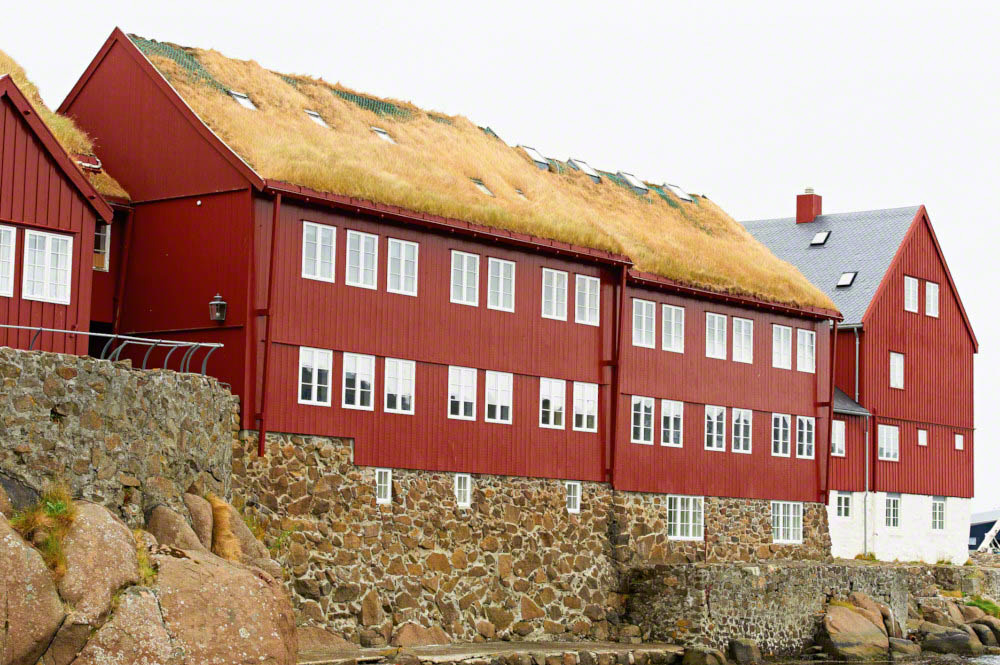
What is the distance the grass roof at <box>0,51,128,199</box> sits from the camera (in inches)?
1257

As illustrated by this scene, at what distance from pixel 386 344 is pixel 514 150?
484 inches

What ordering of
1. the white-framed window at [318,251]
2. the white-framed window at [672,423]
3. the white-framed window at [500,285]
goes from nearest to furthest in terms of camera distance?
the white-framed window at [318,251] < the white-framed window at [500,285] < the white-framed window at [672,423]

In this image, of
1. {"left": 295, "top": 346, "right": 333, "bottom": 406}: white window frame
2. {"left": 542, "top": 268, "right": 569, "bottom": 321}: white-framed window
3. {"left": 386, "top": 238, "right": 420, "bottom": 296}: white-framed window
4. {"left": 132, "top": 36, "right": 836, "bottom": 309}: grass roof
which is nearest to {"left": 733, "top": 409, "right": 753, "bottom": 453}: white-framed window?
{"left": 132, "top": 36, "right": 836, "bottom": 309}: grass roof

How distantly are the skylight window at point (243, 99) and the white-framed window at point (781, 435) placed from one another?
60.4 ft

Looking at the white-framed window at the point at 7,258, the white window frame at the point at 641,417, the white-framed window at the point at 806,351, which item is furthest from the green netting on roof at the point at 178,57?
the white-framed window at the point at 806,351

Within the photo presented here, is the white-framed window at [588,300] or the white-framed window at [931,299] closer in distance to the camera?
the white-framed window at [588,300]

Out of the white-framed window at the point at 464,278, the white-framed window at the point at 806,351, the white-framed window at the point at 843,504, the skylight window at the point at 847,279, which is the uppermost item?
the skylight window at the point at 847,279

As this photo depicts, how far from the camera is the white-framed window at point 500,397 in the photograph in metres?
35.5

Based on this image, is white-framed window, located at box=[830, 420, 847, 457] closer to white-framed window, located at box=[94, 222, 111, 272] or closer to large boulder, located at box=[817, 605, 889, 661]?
large boulder, located at box=[817, 605, 889, 661]

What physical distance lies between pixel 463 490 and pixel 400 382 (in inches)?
121

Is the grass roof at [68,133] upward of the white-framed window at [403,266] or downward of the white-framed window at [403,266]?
upward

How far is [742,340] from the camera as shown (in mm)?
43031

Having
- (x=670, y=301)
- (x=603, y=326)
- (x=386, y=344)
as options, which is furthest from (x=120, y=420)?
(x=670, y=301)

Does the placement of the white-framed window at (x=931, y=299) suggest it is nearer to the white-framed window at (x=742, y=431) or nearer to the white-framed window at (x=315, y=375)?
the white-framed window at (x=742, y=431)
